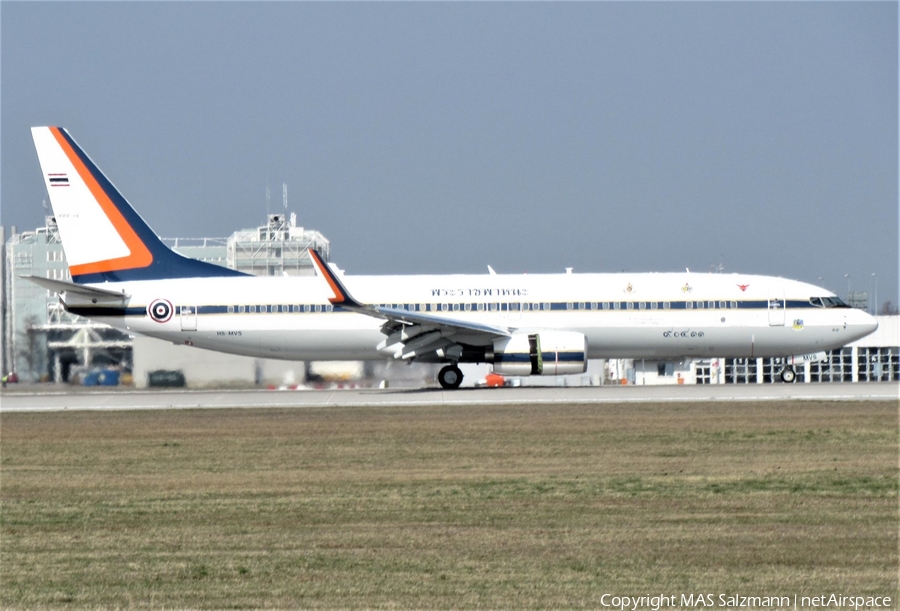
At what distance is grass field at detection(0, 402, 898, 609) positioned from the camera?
392 inches

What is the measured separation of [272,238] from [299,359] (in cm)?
4106

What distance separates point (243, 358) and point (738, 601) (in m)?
31.1

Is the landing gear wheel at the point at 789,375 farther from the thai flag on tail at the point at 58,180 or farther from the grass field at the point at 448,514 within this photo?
the thai flag on tail at the point at 58,180

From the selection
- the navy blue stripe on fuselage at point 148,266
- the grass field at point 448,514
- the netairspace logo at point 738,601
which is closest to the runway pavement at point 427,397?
the navy blue stripe on fuselage at point 148,266

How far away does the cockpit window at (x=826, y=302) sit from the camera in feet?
117

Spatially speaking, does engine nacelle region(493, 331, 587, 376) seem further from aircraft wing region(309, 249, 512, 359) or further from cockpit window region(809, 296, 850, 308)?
cockpit window region(809, 296, 850, 308)

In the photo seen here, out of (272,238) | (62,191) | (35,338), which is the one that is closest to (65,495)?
(62,191)

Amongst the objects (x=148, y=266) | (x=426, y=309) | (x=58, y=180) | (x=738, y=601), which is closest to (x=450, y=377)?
(x=426, y=309)

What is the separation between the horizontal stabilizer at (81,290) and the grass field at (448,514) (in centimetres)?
1103

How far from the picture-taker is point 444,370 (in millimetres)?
36469

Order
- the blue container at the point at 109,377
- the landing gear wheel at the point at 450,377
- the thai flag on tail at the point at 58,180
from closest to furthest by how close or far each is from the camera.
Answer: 1. the landing gear wheel at the point at 450,377
2. the thai flag on tail at the point at 58,180
3. the blue container at the point at 109,377

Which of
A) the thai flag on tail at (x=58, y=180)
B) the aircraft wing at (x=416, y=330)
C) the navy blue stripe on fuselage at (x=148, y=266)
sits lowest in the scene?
the aircraft wing at (x=416, y=330)

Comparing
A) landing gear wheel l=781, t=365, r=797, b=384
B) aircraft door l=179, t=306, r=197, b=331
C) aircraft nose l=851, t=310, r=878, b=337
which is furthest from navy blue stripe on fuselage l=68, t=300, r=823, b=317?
landing gear wheel l=781, t=365, r=797, b=384

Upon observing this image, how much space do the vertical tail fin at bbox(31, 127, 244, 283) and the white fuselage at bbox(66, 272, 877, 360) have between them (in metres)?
0.64
